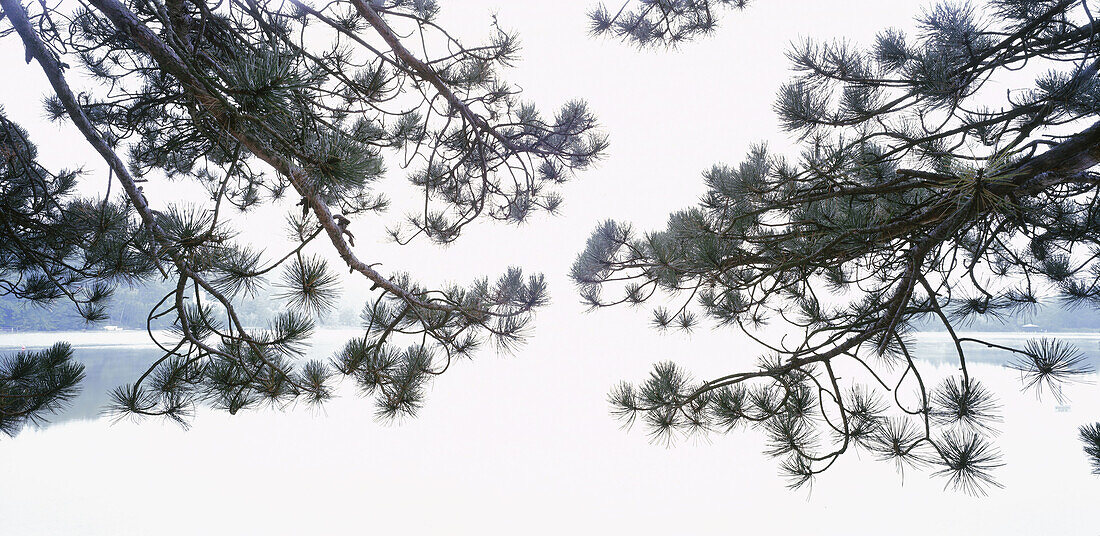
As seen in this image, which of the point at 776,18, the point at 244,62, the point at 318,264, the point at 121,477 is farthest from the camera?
the point at 121,477

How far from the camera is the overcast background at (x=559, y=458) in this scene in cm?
244

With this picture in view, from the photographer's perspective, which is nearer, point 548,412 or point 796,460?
point 796,460

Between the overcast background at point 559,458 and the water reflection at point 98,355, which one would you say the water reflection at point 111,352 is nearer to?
the water reflection at point 98,355

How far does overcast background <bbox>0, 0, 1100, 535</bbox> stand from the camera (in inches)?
96.1

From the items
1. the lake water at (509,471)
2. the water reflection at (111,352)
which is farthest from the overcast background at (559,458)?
the water reflection at (111,352)

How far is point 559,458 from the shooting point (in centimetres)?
329

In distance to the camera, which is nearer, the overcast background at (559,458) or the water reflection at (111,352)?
the overcast background at (559,458)

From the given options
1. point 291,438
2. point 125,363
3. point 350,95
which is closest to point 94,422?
point 125,363

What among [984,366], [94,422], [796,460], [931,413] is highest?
[984,366]

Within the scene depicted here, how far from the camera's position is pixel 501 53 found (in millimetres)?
1383

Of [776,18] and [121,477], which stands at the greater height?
[776,18]

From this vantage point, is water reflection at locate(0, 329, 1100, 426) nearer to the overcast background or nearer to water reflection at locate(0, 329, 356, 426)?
water reflection at locate(0, 329, 356, 426)

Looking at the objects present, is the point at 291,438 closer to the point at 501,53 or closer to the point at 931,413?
the point at 501,53

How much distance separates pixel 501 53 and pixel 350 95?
0.54 metres
